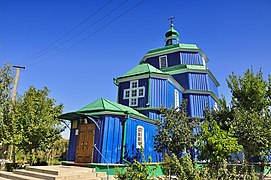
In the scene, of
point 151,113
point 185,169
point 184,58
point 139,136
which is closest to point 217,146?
point 185,169

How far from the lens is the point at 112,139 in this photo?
34.6 feet

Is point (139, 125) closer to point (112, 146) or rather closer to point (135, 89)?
point (112, 146)

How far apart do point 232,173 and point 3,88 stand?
15836mm

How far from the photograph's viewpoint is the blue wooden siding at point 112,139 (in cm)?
1026

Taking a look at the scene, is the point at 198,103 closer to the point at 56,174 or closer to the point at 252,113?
the point at 252,113

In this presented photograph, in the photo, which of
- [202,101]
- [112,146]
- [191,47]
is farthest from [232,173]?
[191,47]

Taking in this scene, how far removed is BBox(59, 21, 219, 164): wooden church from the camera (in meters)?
10.7

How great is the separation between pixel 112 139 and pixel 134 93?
5.80 meters

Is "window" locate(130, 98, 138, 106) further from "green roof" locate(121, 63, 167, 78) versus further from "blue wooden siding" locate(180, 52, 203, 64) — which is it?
"blue wooden siding" locate(180, 52, 203, 64)

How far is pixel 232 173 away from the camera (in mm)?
5754

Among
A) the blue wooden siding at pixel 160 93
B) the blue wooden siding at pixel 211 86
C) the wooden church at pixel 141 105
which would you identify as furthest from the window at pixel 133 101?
the blue wooden siding at pixel 211 86

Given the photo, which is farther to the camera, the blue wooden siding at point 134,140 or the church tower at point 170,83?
the church tower at point 170,83

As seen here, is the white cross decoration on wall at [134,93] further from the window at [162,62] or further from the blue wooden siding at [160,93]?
the window at [162,62]

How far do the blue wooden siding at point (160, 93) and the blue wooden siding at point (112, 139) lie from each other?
4.55 metres
